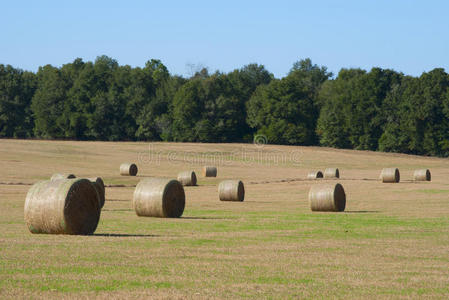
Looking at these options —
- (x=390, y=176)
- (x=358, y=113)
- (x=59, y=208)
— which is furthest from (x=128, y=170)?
(x=358, y=113)

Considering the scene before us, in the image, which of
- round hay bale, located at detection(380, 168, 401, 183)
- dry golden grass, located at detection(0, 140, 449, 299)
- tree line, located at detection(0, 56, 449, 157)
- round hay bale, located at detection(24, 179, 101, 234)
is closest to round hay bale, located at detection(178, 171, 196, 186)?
dry golden grass, located at detection(0, 140, 449, 299)

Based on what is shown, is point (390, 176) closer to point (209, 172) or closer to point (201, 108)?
point (209, 172)

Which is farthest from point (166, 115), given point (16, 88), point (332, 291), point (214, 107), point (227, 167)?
point (332, 291)

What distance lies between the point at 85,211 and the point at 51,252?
12.3 ft

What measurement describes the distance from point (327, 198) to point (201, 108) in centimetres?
8958

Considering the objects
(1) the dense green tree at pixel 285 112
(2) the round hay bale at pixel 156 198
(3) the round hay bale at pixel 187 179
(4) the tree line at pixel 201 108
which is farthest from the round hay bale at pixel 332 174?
(1) the dense green tree at pixel 285 112

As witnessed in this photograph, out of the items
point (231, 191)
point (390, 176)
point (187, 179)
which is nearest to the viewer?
point (231, 191)

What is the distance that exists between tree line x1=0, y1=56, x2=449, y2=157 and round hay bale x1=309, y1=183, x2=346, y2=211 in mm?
75973

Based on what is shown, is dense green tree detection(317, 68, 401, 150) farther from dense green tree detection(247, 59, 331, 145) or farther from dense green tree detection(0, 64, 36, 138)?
dense green tree detection(0, 64, 36, 138)

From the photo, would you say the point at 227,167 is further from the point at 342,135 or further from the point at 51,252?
the point at 51,252

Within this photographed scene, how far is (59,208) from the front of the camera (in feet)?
56.1

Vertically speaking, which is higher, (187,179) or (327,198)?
(187,179)

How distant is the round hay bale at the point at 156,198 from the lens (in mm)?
24156

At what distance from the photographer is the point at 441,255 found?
15.5m
